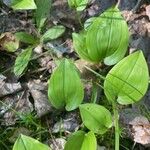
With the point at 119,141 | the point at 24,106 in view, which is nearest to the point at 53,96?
the point at 24,106

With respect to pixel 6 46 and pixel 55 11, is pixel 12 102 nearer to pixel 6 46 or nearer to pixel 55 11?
pixel 6 46

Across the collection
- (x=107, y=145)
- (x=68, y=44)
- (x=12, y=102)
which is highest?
(x=68, y=44)

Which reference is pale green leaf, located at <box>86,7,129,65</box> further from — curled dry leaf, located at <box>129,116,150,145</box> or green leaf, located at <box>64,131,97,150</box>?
green leaf, located at <box>64,131,97,150</box>

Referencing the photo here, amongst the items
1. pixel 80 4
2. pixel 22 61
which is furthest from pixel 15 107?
pixel 80 4

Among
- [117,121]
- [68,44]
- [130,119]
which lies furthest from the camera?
[68,44]

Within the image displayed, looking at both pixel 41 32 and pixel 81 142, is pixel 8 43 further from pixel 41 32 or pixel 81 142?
pixel 81 142

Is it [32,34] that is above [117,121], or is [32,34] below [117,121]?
above

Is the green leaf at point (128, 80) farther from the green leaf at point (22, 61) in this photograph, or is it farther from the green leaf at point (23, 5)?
the green leaf at point (23, 5)
